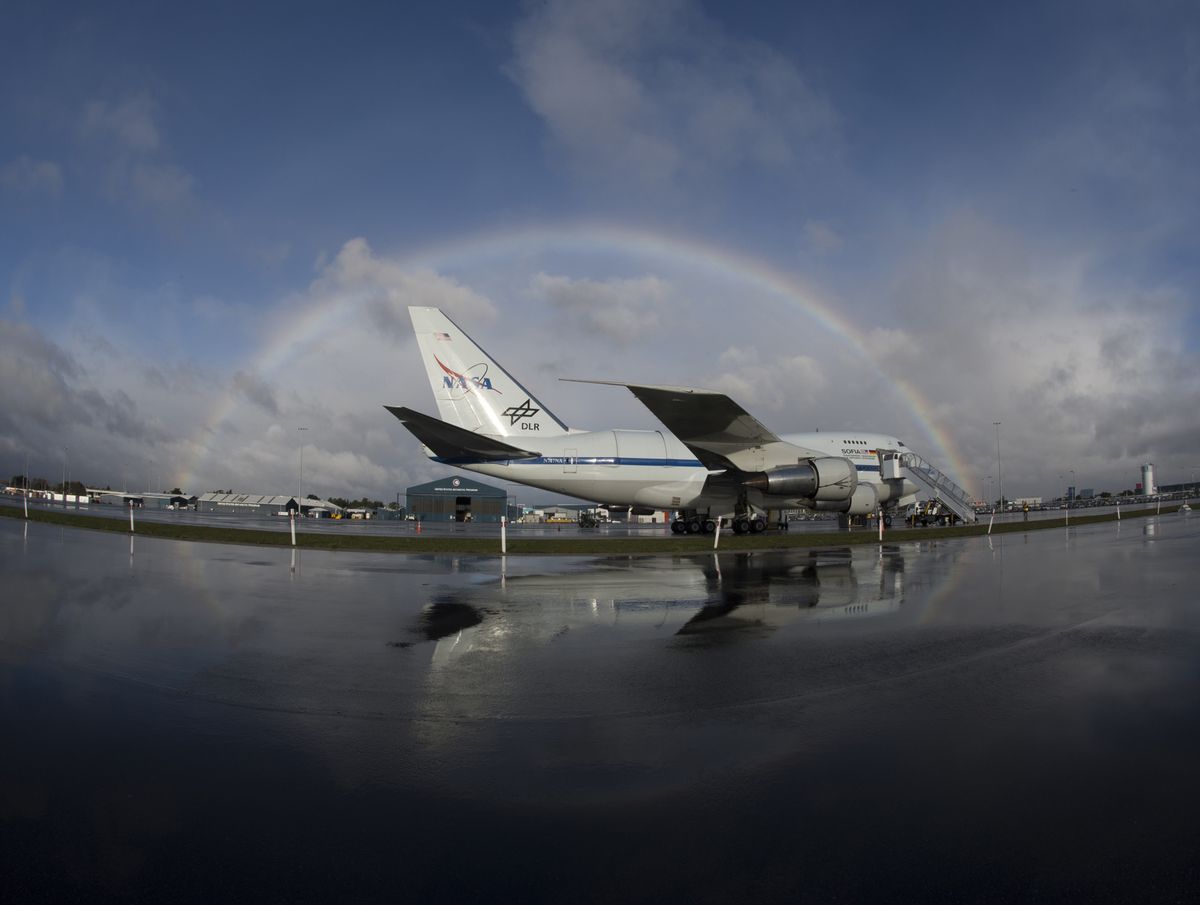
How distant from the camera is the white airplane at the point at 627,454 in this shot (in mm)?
26172

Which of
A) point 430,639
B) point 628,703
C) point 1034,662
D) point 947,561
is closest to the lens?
point 628,703

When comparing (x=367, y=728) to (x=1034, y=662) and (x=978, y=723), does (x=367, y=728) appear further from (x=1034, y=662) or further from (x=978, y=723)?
(x=1034, y=662)

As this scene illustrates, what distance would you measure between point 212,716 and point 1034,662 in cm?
660

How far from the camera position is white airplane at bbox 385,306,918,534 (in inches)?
1030

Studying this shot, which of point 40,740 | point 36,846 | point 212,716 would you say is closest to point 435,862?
point 36,846

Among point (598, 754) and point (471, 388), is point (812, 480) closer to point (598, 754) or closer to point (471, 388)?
point (471, 388)

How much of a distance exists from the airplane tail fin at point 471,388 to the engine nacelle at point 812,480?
8434mm

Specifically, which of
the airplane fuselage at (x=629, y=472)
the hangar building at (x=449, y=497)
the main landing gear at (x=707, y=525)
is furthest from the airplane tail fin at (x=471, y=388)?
the hangar building at (x=449, y=497)

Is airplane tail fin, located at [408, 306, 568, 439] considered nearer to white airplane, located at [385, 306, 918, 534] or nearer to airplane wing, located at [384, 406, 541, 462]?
white airplane, located at [385, 306, 918, 534]

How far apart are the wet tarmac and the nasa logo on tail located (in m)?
18.7

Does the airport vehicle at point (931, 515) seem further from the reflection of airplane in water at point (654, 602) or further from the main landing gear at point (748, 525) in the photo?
the reflection of airplane in water at point (654, 602)

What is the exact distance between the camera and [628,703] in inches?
200

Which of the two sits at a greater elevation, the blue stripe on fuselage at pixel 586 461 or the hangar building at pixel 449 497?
the blue stripe on fuselage at pixel 586 461

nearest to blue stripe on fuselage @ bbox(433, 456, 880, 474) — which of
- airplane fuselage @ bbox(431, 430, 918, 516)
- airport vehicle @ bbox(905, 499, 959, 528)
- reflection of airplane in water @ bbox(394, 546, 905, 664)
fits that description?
airplane fuselage @ bbox(431, 430, 918, 516)
